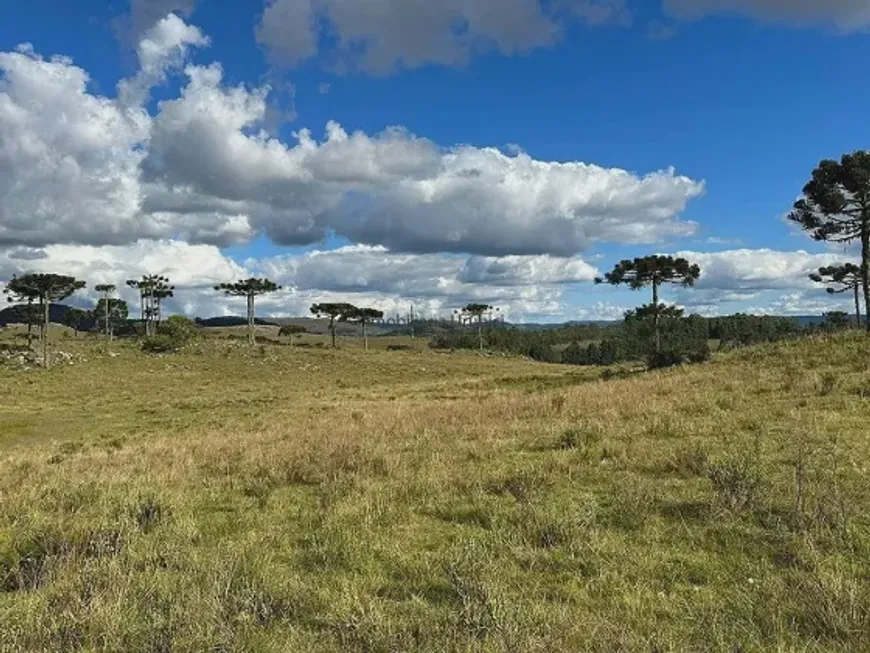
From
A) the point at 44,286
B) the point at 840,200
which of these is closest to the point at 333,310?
the point at 44,286

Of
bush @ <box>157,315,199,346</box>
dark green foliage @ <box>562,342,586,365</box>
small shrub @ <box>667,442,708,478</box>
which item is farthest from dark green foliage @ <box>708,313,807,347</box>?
small shrub @ <box>667,442,708,478</box>

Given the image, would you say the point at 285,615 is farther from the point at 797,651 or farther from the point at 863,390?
the point at 863,390

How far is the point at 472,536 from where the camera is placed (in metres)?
7.71

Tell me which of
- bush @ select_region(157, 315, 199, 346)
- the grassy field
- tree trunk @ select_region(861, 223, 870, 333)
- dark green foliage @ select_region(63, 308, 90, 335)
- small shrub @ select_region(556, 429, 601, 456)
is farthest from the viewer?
dark green foliage @ select_region(63, 308, 90, 335)

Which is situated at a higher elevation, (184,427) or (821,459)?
(821,459)

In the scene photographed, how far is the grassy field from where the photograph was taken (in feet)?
16.6

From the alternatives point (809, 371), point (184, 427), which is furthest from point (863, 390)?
point (184, 427)

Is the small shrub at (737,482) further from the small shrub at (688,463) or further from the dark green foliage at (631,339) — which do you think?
the dark green foliage at (631,339)

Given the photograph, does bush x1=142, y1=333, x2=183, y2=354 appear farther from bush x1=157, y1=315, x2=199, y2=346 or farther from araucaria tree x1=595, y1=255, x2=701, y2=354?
araucaria tree x1=595, y1=255, x2=701, y2=354

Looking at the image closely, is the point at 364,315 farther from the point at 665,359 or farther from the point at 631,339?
the point at 631,339

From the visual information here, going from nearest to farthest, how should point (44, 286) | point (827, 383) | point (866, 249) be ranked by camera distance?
1. point (827, 383)
2. point (866, 249)
3. point (44, 286)

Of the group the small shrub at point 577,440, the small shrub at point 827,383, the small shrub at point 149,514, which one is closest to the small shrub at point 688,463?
the small shrub at point 577,440

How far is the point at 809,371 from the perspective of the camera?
2200 centimetres

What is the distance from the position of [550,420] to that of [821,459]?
770cm
